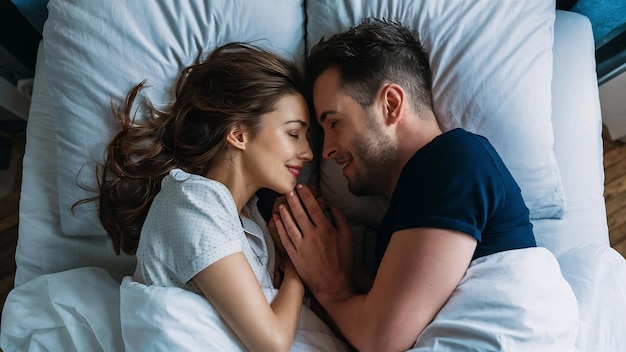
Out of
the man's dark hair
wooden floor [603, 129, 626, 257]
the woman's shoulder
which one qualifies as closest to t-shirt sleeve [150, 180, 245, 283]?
the woman's shoulder

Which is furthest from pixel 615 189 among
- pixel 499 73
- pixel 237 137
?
pixel 237 137

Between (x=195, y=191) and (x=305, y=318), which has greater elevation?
(x=195, y=191)

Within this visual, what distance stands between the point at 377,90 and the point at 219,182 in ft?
1.37

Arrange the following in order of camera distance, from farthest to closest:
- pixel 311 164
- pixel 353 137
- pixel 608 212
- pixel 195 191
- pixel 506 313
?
pixel 608 212
pixel 311 164
pixel 353 137
pixel 195 191
pixel 506 313

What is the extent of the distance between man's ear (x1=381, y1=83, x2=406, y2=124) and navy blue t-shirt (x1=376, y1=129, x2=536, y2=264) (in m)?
0.12

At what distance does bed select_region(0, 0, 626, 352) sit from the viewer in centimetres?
107

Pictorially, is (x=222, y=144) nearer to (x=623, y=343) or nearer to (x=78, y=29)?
(x=78, y=29)

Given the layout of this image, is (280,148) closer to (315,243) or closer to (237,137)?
(237,137)

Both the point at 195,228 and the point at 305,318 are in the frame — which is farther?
the point at 305,318

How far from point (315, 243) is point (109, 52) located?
66 centimetres

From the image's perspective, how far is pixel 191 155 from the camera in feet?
3.79

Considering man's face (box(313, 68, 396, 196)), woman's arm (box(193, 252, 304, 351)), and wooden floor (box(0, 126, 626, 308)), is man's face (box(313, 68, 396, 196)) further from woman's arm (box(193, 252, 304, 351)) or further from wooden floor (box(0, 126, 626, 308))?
wooden floor (box(0, 126, 626, 308))

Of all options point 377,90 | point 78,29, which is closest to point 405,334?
point 377,90

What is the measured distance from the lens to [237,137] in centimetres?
113
